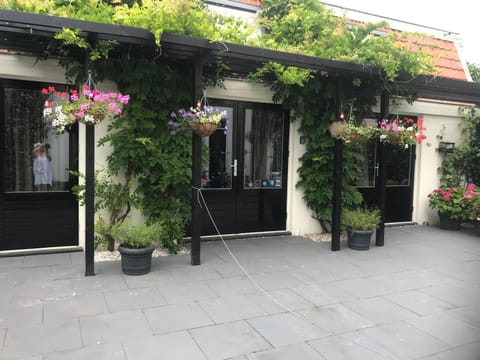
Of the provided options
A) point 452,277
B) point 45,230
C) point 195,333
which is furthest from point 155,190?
point 452,277

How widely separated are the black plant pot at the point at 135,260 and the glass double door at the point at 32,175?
4.47 feet

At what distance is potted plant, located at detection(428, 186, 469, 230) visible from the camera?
24.1 ft

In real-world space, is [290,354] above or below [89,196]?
below

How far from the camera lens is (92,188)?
4.38 metres

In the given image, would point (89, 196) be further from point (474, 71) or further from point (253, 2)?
point (474, 71)

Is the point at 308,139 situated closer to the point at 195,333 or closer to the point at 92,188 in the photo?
the point at 92,188

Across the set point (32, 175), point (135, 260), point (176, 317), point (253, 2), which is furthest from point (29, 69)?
point (253, 2)

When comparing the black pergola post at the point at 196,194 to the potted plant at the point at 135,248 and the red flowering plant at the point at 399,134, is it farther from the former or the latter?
the red flowering plant at the point at 399,134

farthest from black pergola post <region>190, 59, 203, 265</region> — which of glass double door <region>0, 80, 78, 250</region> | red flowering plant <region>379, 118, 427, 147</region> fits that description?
red flowering plant <region>379, 118, 427, 147</region>

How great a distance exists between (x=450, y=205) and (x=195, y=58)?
578 cm

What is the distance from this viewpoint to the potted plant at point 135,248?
14.6 feet

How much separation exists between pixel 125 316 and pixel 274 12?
5356mm

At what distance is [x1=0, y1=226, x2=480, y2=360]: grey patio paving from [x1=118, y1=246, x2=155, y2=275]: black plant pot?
92 millimetres

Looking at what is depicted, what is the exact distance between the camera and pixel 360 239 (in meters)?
5.87
